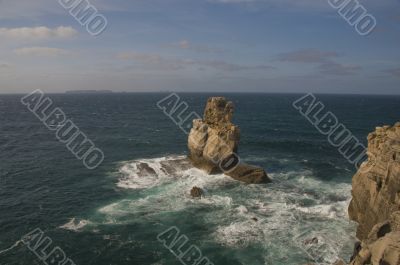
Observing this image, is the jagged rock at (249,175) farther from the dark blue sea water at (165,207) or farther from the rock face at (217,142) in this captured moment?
the dark blue sea water at (165,207)

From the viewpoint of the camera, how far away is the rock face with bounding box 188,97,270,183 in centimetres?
5808

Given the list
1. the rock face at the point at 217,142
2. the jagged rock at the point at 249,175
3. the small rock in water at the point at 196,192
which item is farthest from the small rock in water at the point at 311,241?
the rock face at the point at 217,142

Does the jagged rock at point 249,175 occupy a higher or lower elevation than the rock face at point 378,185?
lower

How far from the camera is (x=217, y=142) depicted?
60531mm

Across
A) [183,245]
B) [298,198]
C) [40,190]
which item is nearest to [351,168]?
[298,198]

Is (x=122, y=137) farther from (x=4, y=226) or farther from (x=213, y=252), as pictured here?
(x=213, y=252)

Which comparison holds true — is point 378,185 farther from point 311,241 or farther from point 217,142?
point 217,142

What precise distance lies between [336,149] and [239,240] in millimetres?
54403

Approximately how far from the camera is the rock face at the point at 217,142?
58.1 meters

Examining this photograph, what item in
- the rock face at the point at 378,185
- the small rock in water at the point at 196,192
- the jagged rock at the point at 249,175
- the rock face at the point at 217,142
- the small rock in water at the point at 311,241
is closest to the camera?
the rock face at the point at 378,185
